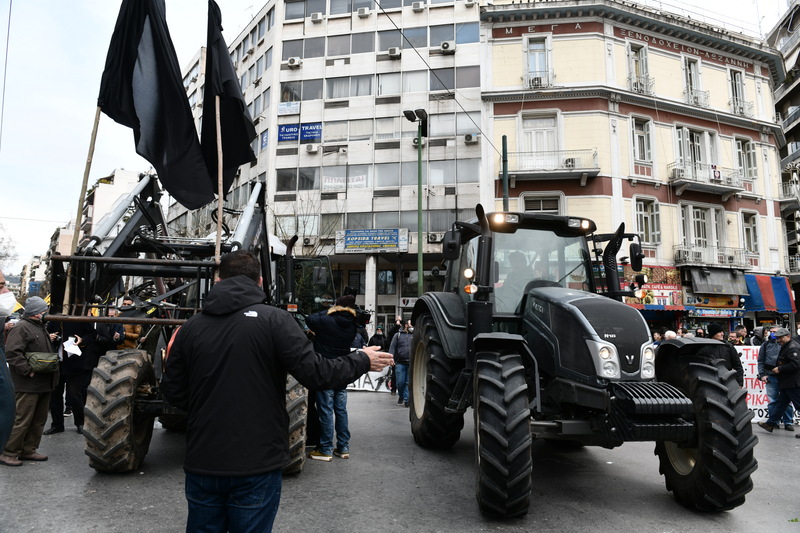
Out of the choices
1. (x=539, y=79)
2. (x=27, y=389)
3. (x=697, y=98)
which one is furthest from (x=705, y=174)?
(x=27, y=389)

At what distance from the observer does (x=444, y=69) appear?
28297 mm

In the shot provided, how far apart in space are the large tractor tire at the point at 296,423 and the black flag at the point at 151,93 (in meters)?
2.44

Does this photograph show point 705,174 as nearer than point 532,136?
No

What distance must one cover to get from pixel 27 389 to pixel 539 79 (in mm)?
24056

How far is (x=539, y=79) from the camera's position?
81.8ft

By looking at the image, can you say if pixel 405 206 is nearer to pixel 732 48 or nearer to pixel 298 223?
pixel 298 223

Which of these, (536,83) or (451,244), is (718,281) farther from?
(451,244)

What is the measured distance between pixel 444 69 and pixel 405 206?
301 inches

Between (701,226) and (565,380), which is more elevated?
(701,226)

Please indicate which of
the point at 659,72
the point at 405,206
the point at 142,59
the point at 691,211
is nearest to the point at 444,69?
the point at 405,206

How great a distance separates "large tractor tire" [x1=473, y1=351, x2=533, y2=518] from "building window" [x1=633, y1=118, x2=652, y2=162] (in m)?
23.6

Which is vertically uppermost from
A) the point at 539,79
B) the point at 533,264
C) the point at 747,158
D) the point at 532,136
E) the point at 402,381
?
the point at 539,79

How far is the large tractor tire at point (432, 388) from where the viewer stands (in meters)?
6.13

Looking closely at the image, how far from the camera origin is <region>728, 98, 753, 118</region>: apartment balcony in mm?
26492
